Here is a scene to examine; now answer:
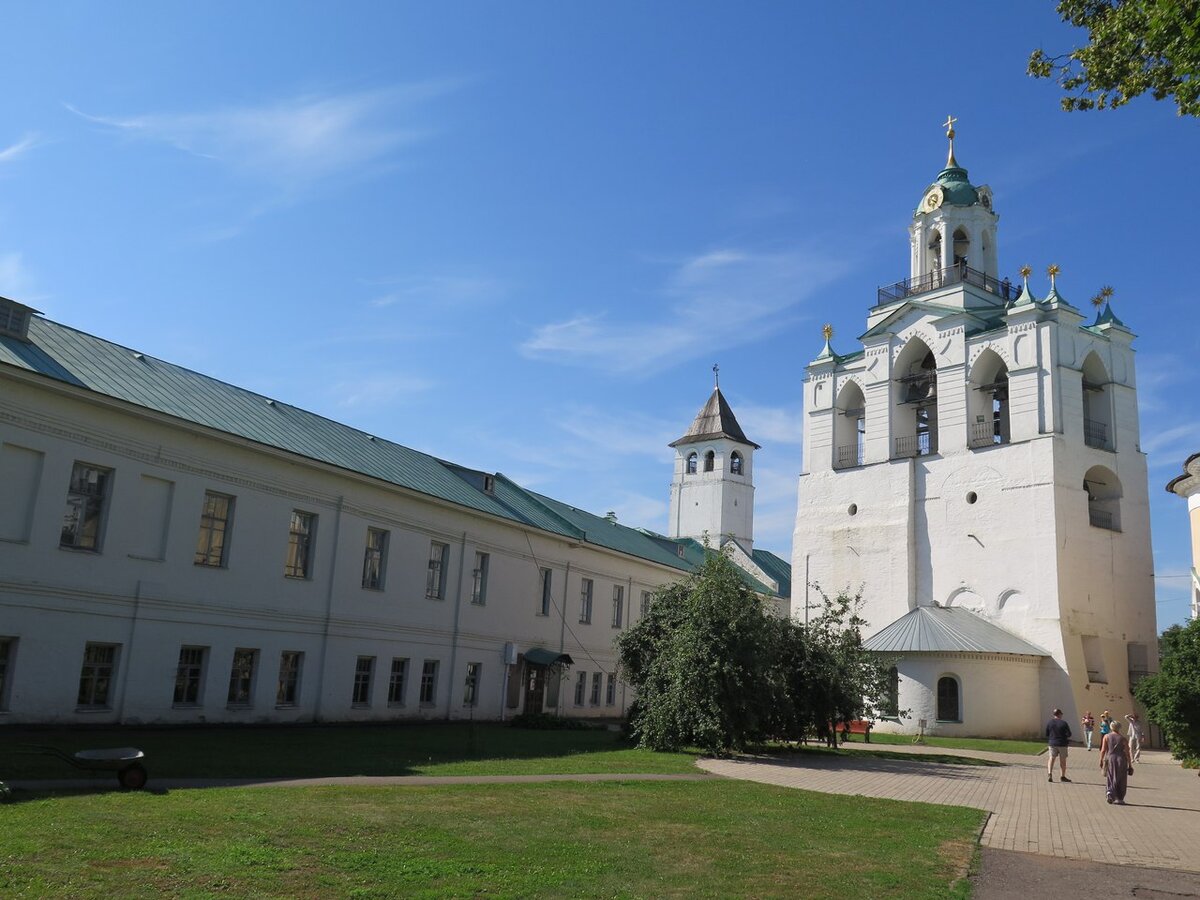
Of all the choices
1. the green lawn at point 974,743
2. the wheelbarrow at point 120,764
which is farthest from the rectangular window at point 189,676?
the green lawn at point 974,743

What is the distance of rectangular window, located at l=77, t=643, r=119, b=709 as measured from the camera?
21.7m

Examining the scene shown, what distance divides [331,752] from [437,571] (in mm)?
13729

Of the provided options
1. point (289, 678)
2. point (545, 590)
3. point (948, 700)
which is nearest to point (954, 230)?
point (948, 700)

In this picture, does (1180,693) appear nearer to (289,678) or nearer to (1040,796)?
(1040,796)

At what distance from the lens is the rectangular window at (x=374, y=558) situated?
96.9 feet

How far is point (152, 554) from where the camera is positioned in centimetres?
2325

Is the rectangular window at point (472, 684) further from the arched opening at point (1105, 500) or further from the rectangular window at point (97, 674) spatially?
the arched opening at point (1105, 500)

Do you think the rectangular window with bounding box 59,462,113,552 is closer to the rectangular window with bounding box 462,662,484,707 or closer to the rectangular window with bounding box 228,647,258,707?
the rectangular window with bounding box 228,647,258,707

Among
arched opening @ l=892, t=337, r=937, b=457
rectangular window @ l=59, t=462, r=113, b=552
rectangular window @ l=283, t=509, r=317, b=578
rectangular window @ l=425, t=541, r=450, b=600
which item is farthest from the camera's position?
arched opening @ l=892, t=337, r=937, b=457

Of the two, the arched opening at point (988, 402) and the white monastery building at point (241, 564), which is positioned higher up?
the arched opening at point (988, 402)

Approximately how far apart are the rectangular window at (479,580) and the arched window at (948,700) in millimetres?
17665

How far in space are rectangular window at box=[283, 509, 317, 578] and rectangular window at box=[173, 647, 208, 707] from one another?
11.2 ft

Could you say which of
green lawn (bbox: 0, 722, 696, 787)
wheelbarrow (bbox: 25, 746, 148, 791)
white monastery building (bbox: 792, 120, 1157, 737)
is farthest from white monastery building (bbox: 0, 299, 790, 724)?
white monastery building (bbox: 792, 120, 1157, 737)

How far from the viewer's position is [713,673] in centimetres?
2297
